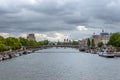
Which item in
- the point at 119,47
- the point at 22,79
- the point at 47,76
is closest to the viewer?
the point at 22,79

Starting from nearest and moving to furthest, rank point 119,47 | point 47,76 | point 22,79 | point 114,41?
point 22,79 → point 47,76 → point 119,47 → point 114,41

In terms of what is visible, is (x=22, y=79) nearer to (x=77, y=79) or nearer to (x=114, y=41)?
(x=77, y=79)

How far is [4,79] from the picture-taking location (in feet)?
192

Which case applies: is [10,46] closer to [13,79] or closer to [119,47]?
[119,47]

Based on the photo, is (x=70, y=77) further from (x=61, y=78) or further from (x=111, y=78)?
(x=111, y=78)

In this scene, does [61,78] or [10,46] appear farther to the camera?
[10,46]

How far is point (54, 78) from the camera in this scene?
59781mm

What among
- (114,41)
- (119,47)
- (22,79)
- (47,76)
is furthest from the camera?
(114,41)

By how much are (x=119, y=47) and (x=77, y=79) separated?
326 ft

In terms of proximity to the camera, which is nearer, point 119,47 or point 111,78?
point 111,78

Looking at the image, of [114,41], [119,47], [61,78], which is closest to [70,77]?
[61,78]

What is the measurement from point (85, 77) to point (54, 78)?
4697mm

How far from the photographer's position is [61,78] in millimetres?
59594

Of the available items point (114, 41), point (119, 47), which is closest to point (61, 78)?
point (119, 47)
